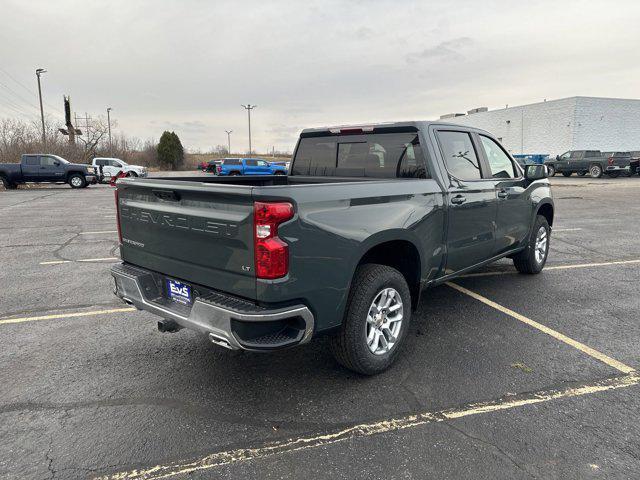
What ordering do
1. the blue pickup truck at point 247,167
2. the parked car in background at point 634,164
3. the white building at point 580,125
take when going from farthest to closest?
the white building at point 580,125, the blue pickup truck at point 247,167, the parked car in background at point 634,164

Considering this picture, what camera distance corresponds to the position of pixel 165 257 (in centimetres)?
328

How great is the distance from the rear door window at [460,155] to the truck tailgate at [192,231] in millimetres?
2304

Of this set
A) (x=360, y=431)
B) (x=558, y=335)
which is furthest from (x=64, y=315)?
(x=558, y=335)

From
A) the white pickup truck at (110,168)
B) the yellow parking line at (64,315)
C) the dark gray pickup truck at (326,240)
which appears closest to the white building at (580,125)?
the white pickup truck at (110,168)

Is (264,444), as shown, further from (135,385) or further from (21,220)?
(21,220)

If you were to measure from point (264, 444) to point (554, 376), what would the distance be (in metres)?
2.30

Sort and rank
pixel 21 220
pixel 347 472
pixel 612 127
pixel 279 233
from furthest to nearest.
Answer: pixel 612 127 → pixel 21 220 → pixel 279 233 → pixel 347 472

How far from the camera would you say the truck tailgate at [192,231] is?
2699 mm

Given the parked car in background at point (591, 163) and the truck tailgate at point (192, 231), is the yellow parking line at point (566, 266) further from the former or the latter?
the parked car in background at point (591, 163)

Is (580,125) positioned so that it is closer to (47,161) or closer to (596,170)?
(596,170)

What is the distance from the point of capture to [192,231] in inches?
118

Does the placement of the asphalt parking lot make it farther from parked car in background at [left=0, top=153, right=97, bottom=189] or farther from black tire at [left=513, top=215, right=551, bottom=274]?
parked car in background at [left=0, top=153, right=97, bottom=189]

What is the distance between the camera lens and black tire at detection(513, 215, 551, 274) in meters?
5.96

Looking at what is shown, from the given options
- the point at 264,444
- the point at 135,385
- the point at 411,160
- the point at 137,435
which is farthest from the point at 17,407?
the point at 411,160
